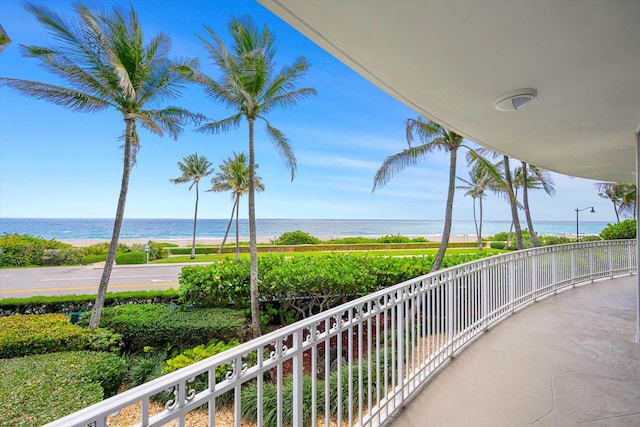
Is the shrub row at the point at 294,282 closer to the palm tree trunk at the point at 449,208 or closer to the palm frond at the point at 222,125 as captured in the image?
the palm tree trunk at the point at 449,208

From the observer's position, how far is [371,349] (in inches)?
94.3

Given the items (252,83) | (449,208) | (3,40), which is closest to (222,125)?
(252,83)

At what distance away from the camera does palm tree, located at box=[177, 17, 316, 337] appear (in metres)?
6.95

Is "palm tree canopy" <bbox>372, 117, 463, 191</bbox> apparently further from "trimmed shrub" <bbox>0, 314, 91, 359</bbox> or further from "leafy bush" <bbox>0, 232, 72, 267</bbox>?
"leafy bush" <bbox>0, 232, 72, 267</bbox>

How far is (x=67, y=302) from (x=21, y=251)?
16.3 meters

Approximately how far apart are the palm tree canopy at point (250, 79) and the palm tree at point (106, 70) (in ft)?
3.15

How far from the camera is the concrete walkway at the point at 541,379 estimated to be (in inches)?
88.4

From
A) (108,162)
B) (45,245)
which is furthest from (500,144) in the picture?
(108,162)

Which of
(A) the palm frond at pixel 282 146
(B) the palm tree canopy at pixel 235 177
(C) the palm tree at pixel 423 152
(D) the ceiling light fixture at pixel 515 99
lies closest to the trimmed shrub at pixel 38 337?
(A) the palm frond at pixel 282 146

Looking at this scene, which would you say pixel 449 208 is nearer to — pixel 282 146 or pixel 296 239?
pixel 282 146

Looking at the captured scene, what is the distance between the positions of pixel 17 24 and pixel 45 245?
13.1 meters

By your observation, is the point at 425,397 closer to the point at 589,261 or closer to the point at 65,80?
the point at 589,261

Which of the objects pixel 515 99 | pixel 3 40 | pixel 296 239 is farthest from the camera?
pixel 296 239

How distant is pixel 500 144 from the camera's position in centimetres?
446
